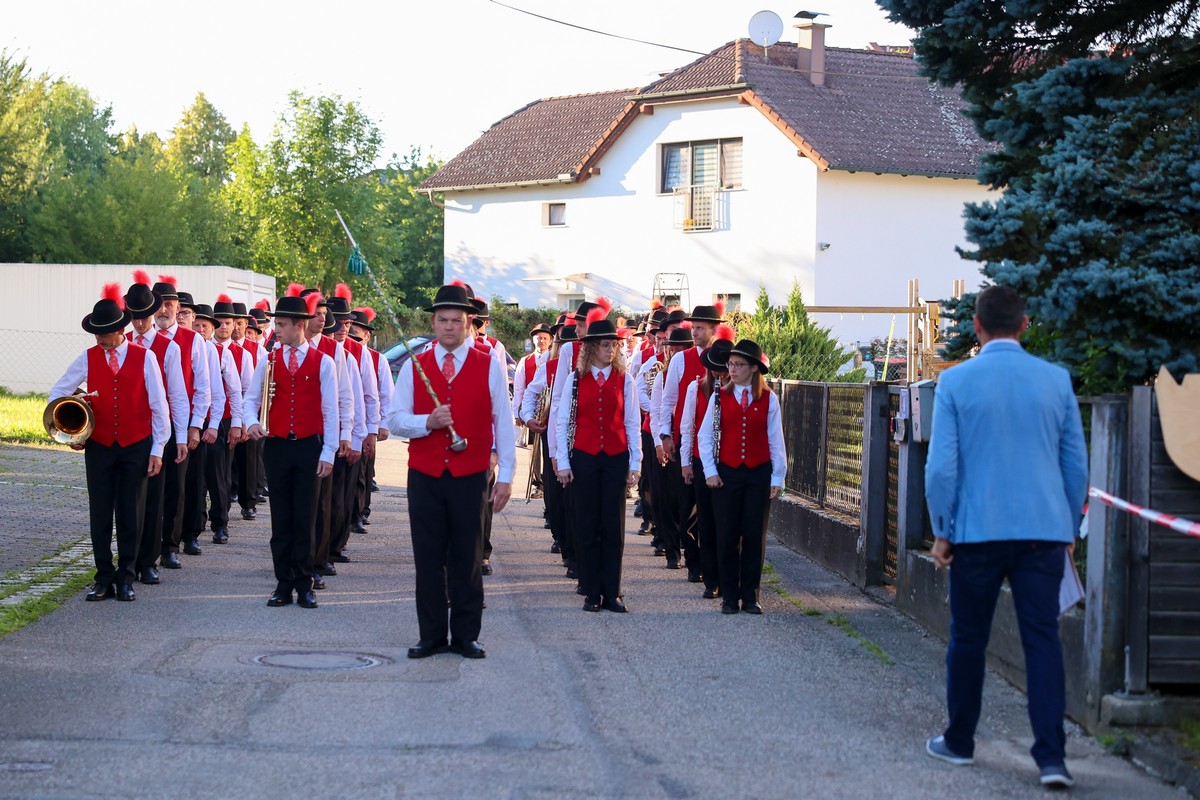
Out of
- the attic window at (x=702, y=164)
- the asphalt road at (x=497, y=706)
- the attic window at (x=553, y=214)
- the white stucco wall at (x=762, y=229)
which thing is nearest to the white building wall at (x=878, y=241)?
the white stucco wall at (x=762, y=229)

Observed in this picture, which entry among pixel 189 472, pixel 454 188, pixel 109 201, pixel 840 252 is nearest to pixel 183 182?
pixel 109 201

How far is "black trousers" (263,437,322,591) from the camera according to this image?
1028 centimetres

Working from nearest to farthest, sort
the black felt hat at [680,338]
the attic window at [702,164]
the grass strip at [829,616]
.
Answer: the grass strip at [829,616]
the black felt hat at [680,338]
the attic window at [702,164]

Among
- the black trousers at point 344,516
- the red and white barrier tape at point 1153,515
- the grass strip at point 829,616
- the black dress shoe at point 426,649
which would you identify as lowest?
the grass strip at point 829,616

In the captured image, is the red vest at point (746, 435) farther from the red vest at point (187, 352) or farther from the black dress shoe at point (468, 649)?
the red vest at point (187, 352)

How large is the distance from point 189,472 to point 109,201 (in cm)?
3286

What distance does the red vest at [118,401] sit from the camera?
1036 centimetres

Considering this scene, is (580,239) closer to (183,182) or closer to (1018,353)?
(183,182)

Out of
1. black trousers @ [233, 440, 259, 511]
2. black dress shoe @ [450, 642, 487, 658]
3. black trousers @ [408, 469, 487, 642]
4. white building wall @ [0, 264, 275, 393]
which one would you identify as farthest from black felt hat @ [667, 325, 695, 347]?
white building wall @ [0, 264, 275, 393]

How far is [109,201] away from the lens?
43750 millimetres

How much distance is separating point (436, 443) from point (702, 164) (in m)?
32.6

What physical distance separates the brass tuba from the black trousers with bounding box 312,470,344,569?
1283 millimetres

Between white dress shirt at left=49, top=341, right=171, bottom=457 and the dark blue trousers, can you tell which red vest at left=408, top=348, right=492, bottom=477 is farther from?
the dark blue trousers

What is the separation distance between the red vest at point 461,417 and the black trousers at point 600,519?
1892 millimetres
